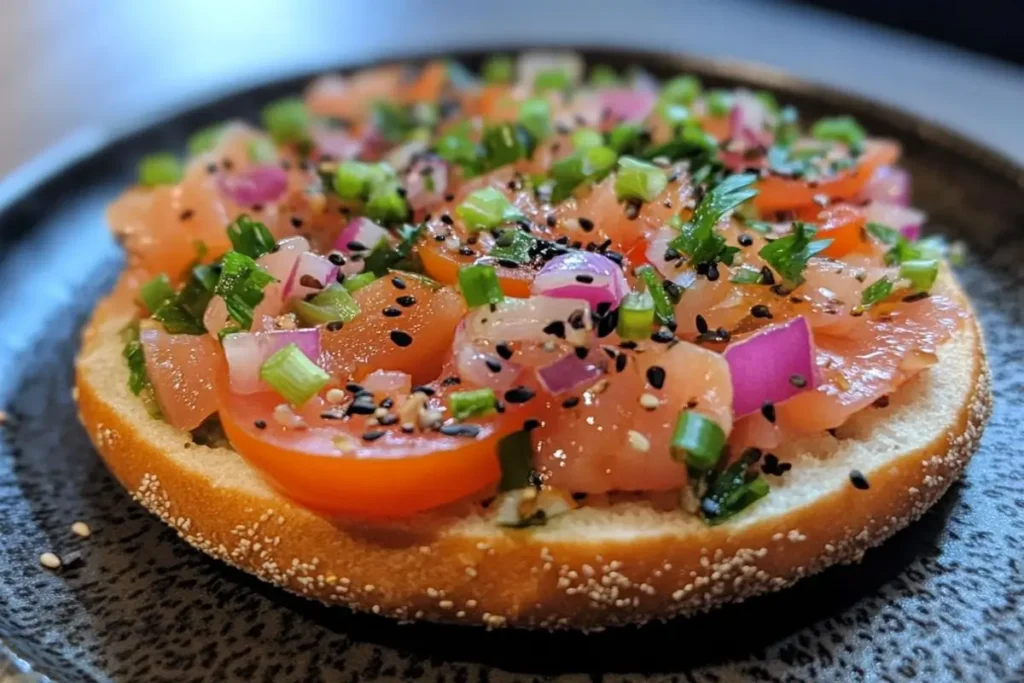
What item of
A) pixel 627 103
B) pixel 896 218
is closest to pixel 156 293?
pixel 627 103

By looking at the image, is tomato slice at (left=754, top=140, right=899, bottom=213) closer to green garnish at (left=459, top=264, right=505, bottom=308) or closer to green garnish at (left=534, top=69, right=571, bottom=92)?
green garnish at (left=459, top=264, right=505, bottom=308)

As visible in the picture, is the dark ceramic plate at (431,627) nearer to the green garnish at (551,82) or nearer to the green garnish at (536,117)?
the green garnish at (536,117)

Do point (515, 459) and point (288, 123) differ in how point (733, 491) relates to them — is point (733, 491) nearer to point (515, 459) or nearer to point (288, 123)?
point (515, 459)

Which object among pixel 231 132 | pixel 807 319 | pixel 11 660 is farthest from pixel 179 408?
pixel 231 132

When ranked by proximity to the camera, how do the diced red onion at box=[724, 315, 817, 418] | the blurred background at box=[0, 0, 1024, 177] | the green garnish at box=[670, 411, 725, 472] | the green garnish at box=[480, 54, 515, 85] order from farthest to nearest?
the blurred background at box=[0, 0, 1024, 177] < the green garnish at box=[480, 54, 515, 85] < the diced red onion at box=[724, 315, 817, 418] < the green garnish at box=[670, 411, 725, 472]

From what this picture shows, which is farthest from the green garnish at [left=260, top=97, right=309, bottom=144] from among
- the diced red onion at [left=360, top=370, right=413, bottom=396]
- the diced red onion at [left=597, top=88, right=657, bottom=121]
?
the diced red onion at [left=360, top=370, right=413, bottom=396]

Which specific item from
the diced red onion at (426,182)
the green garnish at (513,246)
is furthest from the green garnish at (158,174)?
the green garnish at (513,246)

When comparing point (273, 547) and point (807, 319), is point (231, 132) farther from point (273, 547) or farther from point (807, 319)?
point (807, 319)
